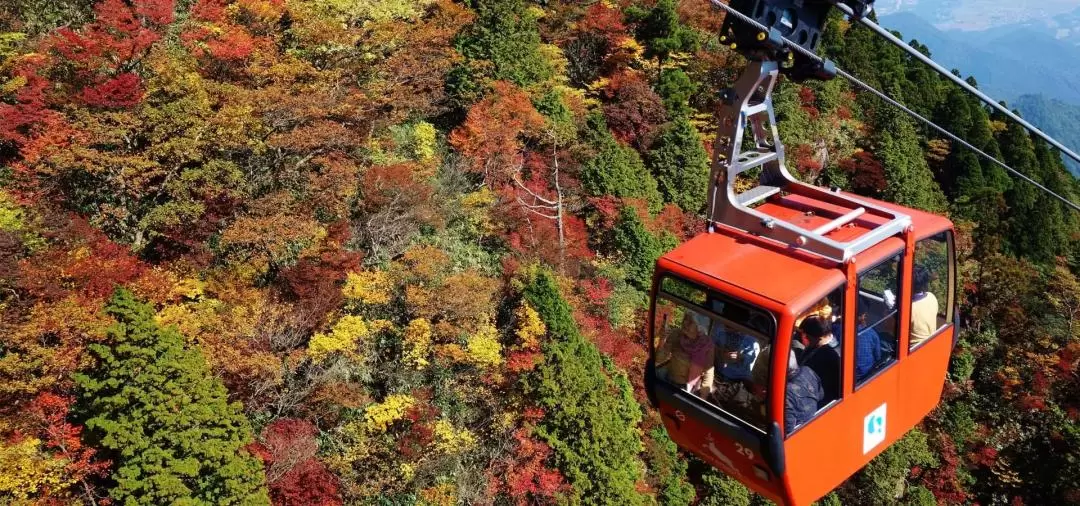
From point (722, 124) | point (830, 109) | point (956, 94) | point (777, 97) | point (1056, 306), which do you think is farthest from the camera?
point (956, 94)

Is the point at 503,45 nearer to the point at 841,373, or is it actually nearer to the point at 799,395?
the point at 841,373

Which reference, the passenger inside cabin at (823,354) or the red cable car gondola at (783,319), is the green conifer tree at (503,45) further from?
the passenger inside cabin at (823,354)

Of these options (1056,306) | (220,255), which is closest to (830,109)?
(1056,306)

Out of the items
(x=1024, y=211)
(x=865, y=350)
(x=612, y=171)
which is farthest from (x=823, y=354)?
(x=1024, y=211)

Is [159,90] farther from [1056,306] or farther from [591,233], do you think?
[1056,306]

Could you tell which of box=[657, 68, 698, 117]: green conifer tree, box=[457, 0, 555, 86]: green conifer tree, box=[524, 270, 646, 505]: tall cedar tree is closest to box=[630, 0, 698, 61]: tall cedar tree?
box=[657, 68, 698, 117]: green conifer tree

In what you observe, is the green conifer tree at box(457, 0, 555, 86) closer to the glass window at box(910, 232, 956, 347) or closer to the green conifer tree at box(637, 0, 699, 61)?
the green conifer tree at box(637, 0, 699, 61)

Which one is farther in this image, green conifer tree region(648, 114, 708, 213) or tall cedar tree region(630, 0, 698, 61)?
tall cedar tree region(630, 0, 698, 61)
